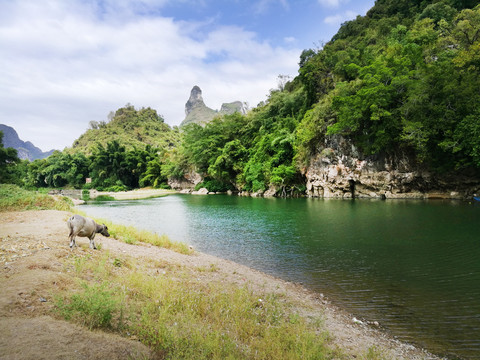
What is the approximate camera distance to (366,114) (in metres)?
34.6

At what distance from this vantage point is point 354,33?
59469 mm

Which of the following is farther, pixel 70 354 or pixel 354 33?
pixel 354 33

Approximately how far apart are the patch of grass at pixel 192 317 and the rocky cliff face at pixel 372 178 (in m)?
33.9

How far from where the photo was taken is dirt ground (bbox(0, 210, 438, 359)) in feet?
12.0

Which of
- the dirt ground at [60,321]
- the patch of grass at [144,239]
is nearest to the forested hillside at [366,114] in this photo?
the dirt ground at [60,321]

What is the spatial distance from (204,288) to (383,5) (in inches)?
2981

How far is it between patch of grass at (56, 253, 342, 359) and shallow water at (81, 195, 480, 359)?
2.47 meters

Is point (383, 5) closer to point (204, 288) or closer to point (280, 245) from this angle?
point (280, 245)

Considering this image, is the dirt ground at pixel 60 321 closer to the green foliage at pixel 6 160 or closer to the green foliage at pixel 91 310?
the green foliage at pixel 91 310

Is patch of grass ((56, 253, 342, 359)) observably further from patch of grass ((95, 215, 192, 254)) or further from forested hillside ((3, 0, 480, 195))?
forested hillside ((3, 0, 480, 195))

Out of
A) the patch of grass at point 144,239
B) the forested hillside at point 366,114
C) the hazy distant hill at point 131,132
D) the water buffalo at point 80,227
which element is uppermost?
the hazy distant hill at point 131,132

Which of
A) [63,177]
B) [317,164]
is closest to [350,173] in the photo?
[317,164]

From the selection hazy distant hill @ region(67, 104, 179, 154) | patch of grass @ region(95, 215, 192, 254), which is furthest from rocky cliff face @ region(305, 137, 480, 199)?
hazy distant hill @ region(67, 104, 179, 154)

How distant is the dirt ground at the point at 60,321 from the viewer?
366cm
